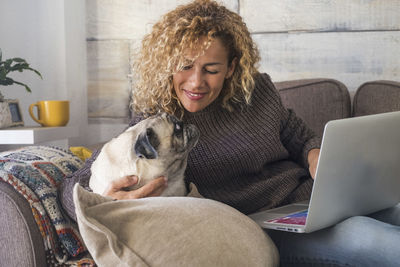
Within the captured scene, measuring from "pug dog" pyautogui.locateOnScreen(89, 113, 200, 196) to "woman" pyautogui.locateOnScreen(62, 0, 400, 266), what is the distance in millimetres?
63

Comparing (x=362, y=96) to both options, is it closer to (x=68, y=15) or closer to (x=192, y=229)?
(x=192, y=229)

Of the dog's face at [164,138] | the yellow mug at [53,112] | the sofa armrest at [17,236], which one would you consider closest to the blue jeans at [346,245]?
the dog's face at [164,138]

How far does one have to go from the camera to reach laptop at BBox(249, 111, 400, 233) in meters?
0.94

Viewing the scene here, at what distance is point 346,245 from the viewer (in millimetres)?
1033

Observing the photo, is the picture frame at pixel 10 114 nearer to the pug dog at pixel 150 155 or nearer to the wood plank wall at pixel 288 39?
the wood plank wall at pixel 288 39

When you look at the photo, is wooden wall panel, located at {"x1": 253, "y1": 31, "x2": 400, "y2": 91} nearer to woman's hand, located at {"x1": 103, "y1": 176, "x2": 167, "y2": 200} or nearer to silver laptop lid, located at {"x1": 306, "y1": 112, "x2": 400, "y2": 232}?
silver laptop lid, located at {"x1": 306, "y1": 112, "x2": 400, "y2": 232}

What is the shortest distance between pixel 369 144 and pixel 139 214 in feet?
1.75

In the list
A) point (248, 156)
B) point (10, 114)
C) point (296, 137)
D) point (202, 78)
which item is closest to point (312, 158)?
point (296, 137)

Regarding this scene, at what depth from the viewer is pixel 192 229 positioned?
3.14ft

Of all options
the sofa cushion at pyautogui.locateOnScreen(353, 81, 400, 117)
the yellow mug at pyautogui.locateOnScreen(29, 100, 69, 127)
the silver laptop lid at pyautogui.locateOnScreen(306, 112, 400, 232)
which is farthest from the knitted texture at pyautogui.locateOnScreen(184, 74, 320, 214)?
the yellow mug at pyautogui.locateOnScreen(29, 100, 69, 127)

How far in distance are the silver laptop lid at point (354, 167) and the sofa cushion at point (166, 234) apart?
6.0 inches

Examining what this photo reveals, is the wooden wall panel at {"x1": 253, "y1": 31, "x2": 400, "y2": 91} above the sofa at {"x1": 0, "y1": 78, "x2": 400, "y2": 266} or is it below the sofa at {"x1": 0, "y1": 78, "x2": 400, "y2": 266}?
above

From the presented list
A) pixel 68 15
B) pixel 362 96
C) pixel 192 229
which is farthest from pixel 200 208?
pixel 68 15

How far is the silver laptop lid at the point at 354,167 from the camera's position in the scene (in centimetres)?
94
